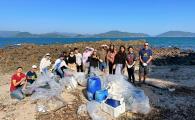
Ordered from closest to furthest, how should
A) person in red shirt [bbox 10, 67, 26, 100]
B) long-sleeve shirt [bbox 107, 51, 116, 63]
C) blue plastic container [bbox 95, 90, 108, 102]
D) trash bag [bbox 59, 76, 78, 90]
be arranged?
1. blue plastic container [bbox 95, 90, 108, 102]
2. person in red shirt [bbox 10, 67, 26, 100]
3. trash bag [bbox 59, 76, 78, 90]
4. long-sleeve shirt [bbox 107, 51, 116, 63]

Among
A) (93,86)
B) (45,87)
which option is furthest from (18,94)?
(93,86)

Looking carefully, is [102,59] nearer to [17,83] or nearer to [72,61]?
[72,61]

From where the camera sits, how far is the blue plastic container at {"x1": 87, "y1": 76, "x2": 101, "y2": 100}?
1112 centimetres

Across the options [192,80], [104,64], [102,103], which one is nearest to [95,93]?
[102,103]

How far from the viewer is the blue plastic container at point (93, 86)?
11.1m

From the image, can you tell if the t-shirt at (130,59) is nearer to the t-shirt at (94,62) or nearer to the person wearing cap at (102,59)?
the person wearing cap at (102,59)

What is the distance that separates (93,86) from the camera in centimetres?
1120

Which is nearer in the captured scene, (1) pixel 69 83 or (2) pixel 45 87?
(2) pixel 45 87

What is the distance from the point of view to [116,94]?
36.3 ft

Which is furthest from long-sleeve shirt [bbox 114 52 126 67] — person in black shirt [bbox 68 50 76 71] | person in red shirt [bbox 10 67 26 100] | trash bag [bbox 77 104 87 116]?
person in red shirt [bbox 10 67 26 100]

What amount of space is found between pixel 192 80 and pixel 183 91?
121 inches

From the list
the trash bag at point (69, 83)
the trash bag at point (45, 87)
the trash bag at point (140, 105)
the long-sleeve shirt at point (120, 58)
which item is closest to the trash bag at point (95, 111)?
the trash bag at point (140, 105)

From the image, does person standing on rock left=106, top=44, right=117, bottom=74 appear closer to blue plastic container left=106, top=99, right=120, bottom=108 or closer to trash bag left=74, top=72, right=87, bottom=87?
trash bag left=74, top=72, right=87, bottom=87

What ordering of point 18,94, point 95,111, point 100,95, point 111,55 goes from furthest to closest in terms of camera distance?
point 111,55
point 18,94
point 100,95
point 95,111
